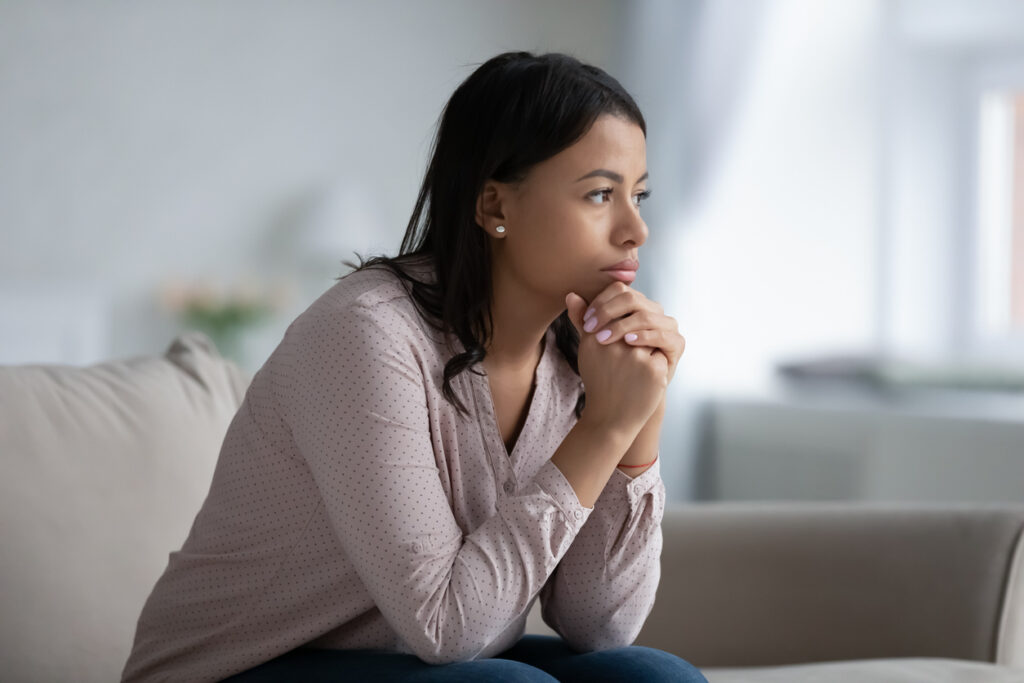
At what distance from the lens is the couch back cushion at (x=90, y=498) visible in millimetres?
1336

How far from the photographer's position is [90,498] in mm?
1428

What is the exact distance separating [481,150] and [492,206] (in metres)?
0.07

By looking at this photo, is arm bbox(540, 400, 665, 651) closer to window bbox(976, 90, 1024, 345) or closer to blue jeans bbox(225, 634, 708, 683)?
blue jeans bbox(225, 634, 708, 683)

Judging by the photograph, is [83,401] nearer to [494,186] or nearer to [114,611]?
[114,611]

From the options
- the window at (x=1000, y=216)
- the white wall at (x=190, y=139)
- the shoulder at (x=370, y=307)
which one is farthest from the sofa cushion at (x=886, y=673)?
the white wall at (x=190, y=139)

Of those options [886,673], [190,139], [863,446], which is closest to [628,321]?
[886,673]

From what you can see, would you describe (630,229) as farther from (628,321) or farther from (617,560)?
(617,560)

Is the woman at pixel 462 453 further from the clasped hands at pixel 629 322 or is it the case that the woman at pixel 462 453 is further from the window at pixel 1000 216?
the window at pixel 1000 216

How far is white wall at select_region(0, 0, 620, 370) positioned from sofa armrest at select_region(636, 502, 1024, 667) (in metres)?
1.89

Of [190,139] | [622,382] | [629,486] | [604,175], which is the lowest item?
[629,486]

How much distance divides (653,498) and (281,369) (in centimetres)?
47

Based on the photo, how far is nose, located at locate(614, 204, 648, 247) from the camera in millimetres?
1175

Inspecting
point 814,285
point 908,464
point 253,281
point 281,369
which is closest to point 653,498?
point 281,369

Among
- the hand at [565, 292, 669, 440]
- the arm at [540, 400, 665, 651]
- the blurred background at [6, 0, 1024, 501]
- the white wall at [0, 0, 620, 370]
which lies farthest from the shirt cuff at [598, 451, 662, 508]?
the white wall at [0, 0, 620, 370]
